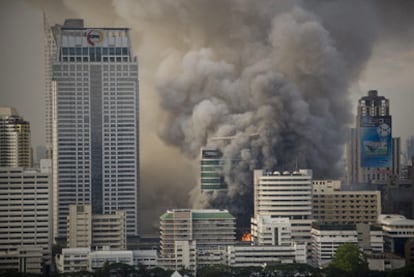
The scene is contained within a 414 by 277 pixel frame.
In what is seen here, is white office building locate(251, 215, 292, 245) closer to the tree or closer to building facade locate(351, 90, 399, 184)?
the tree

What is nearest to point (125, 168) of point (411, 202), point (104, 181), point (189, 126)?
point (104, 181)

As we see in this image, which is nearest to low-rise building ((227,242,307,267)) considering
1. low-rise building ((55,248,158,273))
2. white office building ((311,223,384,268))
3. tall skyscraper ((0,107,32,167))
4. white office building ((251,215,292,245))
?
white office building ((311,223,384,268))

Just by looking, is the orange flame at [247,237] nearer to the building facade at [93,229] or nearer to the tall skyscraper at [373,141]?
the building facade at [93,229]

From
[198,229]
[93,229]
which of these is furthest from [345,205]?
[93,229]

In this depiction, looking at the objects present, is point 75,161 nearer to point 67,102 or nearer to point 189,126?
point 67,102

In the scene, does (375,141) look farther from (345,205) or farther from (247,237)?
(247,237)

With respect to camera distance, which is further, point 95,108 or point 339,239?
point 95,108
